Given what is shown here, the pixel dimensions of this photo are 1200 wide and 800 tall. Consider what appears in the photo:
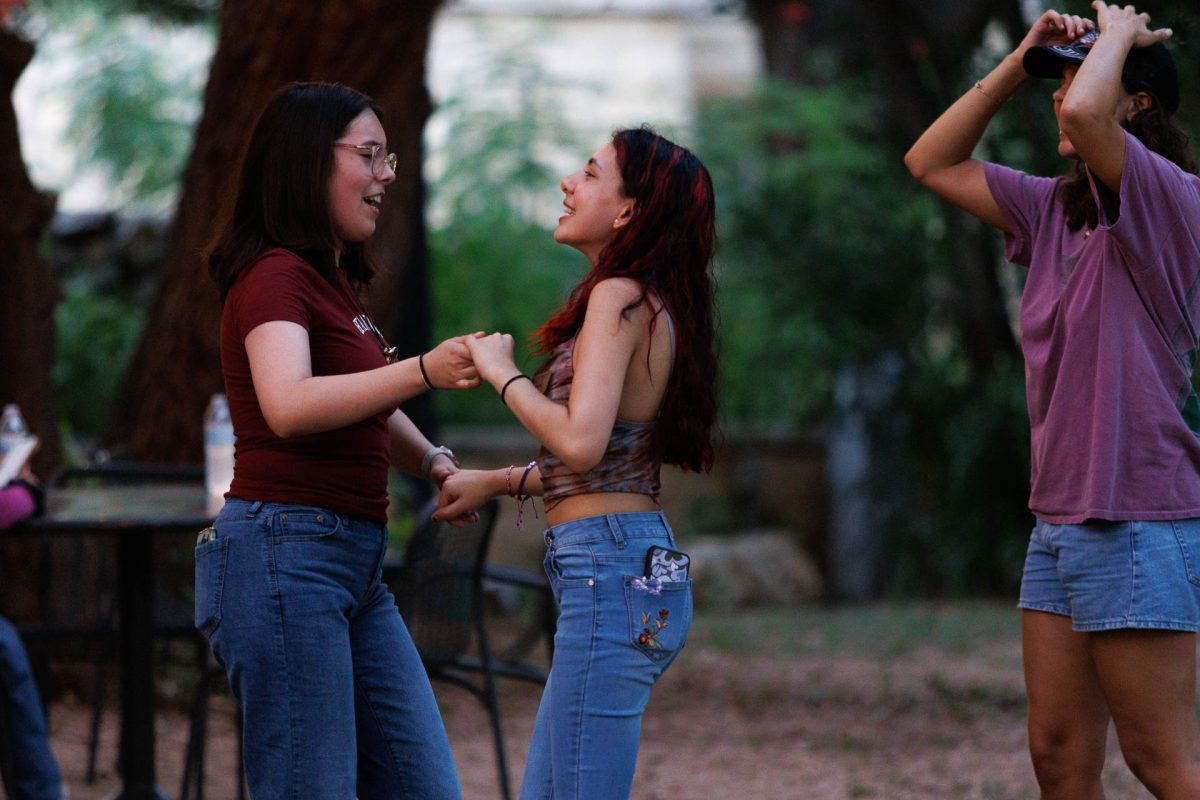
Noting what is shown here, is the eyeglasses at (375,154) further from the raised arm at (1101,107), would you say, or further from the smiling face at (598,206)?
the raised arm at (1101,107)

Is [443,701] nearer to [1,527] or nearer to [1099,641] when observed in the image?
[1,527]

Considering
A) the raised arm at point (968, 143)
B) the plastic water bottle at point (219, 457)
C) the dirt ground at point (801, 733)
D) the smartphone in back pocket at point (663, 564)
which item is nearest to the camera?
the smartphone in back pocket at point (663, 564)

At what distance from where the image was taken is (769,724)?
6391 mm

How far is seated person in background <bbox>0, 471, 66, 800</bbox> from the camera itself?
3.84 metres

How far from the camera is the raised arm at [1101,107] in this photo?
279 centimetres

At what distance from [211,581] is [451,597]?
1797 mm

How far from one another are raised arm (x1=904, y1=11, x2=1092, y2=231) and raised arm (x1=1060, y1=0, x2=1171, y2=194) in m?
0.26

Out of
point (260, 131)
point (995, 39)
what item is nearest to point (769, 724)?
point (260, 131)

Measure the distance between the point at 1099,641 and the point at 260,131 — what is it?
6.03ft

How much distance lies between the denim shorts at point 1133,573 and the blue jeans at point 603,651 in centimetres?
83

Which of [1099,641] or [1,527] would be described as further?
[1,527]

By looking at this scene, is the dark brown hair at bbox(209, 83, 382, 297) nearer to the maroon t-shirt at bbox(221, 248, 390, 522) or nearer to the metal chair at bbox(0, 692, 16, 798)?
the maroon t-shirt at bbox(221, 248, 390, 522)

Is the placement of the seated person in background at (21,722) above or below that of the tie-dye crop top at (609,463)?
below

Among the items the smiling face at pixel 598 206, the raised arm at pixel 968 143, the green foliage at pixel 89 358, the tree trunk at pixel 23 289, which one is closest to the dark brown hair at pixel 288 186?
the smiling face at pixel 598 206
